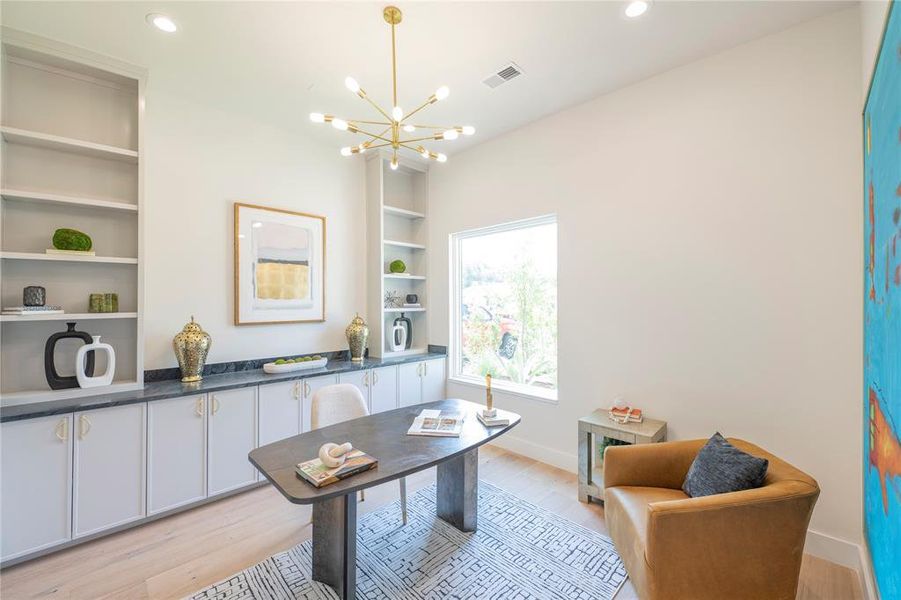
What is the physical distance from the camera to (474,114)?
10.5 ft

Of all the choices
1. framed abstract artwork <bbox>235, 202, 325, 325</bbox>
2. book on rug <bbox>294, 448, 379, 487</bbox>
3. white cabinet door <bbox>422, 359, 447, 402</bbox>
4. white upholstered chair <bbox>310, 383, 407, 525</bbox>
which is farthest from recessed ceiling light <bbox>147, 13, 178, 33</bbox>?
white cabinet door <bbox>422, 359, 447, 402</bbox>

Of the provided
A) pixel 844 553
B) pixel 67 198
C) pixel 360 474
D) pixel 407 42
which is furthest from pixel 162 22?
pixel 844 553

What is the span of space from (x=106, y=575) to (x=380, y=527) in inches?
57.4

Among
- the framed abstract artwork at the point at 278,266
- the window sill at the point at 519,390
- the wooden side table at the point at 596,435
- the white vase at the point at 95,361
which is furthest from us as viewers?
the window sill at the point at 519,390

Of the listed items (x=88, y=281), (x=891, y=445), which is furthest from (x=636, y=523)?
(x=88, y=281)

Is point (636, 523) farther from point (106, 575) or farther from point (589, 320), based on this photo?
point (106, 575)

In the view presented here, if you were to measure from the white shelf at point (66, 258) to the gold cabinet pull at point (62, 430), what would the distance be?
3.27 feet

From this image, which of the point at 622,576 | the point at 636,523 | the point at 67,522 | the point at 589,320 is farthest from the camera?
the point at 589,320

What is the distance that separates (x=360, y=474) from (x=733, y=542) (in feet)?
5.13

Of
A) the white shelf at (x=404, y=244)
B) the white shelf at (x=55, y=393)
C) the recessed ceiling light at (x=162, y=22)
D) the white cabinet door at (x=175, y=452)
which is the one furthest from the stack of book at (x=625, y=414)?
the recessed ceiling light at (x=162, y=22)

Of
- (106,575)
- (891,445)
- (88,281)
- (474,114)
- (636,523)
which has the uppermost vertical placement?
(474,114)

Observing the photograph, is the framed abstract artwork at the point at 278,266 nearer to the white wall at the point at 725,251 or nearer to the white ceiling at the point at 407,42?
the white ceiling at the point at 407,42

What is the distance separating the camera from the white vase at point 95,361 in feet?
7.64

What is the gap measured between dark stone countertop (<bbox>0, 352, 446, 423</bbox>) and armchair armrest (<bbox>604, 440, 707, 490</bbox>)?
2270 millimetres
